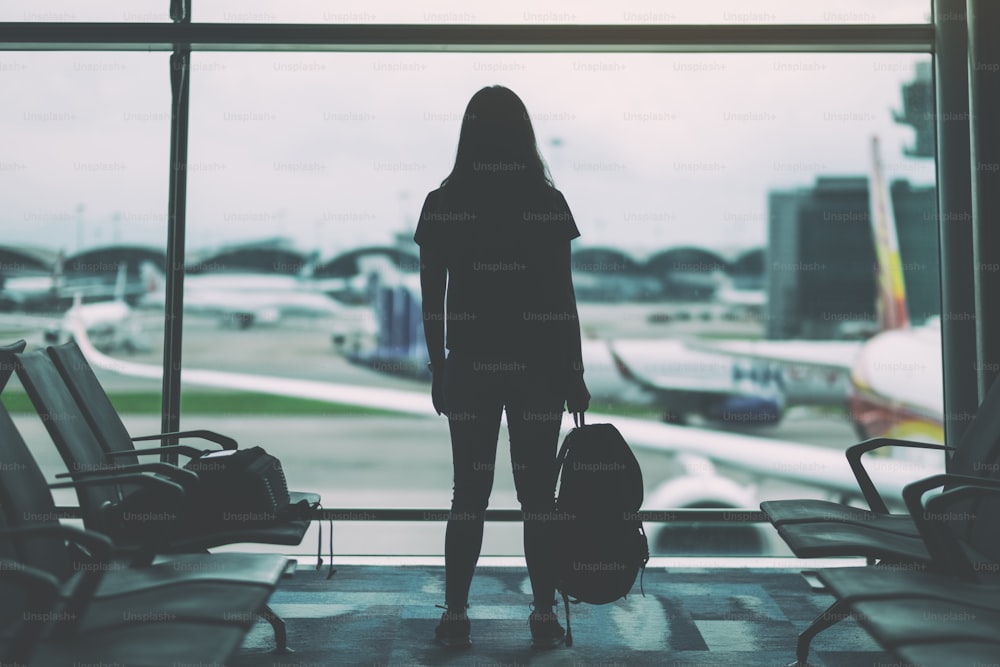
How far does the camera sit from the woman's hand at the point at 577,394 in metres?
2.00

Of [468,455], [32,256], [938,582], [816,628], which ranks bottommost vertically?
[816,628]

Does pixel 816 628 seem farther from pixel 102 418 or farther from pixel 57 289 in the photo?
pixel 57 289

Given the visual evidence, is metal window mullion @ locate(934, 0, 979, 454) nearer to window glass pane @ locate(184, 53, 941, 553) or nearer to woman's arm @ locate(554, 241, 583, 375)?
window glass pane @ locate(184, 53, 941, 553)

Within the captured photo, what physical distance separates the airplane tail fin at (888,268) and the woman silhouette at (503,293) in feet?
10.1

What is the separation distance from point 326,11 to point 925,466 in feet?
10.7

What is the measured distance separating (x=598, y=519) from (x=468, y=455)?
409 mm

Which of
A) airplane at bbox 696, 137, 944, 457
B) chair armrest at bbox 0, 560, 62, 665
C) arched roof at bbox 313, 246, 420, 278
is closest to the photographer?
chair armrest at bbox 0, 560, 62, 665

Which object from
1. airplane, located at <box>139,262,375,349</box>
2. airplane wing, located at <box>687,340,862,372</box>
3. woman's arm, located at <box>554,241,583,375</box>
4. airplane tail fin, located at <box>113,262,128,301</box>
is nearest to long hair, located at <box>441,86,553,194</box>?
woman's arm, located at <box>554,241,583,375</box>

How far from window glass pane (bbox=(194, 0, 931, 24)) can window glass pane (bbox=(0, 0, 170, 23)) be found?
18cm

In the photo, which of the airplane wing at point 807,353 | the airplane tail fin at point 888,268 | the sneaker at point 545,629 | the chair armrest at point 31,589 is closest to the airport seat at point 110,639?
the chair armrest at point 31,589

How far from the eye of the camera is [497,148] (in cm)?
196

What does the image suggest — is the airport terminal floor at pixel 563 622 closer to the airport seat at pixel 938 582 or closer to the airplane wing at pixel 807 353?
the airport seat at pixel 938 582

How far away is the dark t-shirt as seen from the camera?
6.41 feet

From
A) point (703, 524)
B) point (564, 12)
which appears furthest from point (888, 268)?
point (564, 12)
